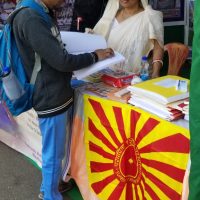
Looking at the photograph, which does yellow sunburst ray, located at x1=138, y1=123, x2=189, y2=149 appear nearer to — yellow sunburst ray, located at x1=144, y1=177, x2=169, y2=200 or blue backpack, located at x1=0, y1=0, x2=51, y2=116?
yellow sunburst ray, located at x1=144, y1=177, x2=169, y2=200

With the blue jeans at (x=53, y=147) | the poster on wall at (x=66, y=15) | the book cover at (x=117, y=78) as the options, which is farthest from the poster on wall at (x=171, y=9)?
the blue jeans at (x=53, y=147)

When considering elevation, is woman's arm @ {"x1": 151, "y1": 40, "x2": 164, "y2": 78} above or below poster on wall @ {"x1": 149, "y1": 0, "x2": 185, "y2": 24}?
below

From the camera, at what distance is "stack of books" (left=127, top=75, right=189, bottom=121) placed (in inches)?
60.7

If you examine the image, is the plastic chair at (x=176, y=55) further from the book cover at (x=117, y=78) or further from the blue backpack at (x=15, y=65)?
the blue backpack at (x=15, y=65)

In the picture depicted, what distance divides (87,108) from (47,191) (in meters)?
0.63

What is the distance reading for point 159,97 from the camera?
5.13 ft

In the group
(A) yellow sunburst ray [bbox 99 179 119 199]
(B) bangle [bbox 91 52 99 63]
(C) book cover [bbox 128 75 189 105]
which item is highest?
(B) bangle [bbox 91 52 99 63]

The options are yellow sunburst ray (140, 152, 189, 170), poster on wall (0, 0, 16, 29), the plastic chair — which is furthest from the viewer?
poster on wall (0, 0, 16, 29)

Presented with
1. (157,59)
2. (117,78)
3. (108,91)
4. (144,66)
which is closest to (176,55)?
(157,59)

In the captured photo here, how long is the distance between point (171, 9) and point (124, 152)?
249 centimetres

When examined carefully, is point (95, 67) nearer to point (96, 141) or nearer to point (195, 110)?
point (96, 141)

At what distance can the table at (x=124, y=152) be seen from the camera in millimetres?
1545

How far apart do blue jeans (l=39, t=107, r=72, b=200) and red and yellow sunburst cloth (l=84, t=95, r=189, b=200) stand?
0.16 m

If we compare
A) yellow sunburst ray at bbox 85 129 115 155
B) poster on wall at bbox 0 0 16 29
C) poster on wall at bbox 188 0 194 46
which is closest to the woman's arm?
yellow sunburst ray at bbox 85 129 115 155
